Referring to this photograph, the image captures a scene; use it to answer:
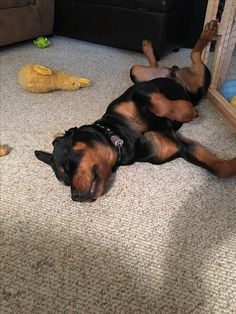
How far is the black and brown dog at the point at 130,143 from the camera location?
0.98 meters

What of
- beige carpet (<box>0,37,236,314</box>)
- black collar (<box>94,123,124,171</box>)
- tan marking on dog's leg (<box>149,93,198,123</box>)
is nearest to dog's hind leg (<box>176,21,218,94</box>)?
beige carpet (<box>0,37,236,314</box>)

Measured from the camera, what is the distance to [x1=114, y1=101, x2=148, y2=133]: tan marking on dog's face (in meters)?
1.21

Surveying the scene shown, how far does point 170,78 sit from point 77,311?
1.05 m

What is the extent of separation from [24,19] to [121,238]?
2068 mm

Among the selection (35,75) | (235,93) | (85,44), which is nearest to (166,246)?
(235,93)

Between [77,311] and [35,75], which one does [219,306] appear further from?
[35,75]

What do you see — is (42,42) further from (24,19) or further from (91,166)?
(91,166)

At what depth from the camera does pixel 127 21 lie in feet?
7.36

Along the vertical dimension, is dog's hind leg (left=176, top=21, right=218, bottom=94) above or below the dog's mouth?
above

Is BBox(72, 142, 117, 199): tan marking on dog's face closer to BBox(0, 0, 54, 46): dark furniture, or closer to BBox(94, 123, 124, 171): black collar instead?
BBox(94, 123, 124, 171): black collar

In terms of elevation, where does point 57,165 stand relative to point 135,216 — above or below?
above

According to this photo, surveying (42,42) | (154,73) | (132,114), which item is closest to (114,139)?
(132,114)

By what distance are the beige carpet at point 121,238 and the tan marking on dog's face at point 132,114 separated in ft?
0.49

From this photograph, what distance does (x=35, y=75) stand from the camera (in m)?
1.68
